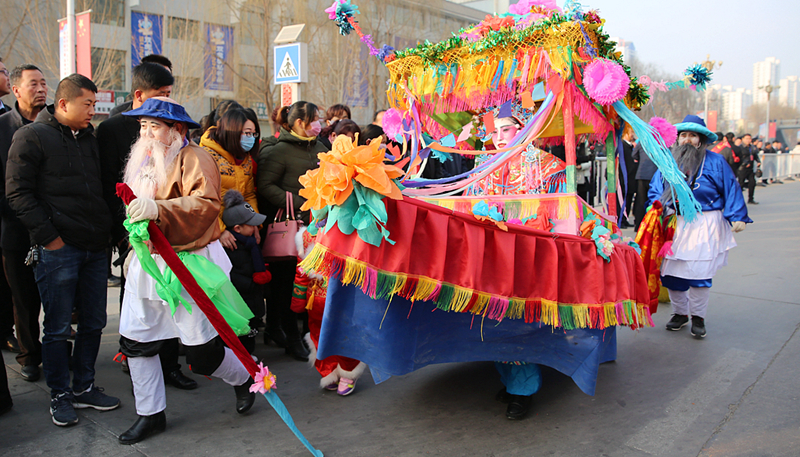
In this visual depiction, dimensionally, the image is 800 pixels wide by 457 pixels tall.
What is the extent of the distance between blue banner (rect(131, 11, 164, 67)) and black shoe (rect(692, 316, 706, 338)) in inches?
709

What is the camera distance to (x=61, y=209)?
122 inches

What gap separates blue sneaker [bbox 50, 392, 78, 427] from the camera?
3.11 m

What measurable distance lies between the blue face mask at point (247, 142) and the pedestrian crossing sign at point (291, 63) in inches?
166

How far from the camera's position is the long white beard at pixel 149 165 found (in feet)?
9.49

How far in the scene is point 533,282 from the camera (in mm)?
3004

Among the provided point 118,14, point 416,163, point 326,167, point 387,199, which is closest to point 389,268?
point 387,199

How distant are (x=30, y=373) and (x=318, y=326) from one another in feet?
6.22

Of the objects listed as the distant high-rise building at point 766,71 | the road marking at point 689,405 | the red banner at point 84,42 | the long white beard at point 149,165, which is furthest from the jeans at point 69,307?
the distant high-rise building at point 766,71

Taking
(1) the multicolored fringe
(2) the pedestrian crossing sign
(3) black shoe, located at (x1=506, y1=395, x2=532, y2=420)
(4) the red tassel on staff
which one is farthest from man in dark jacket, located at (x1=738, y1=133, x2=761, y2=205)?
(4) the red tassel on staff

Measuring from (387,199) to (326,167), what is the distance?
33cm

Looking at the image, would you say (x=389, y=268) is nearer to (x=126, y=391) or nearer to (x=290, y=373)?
A: (x=290, y=373)

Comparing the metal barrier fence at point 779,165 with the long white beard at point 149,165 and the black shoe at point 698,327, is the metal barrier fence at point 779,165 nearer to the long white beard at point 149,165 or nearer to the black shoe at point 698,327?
the black shoe at point 698,327

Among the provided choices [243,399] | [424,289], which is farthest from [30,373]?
[424,289]

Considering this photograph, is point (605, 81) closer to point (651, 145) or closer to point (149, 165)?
point (651, 145)
